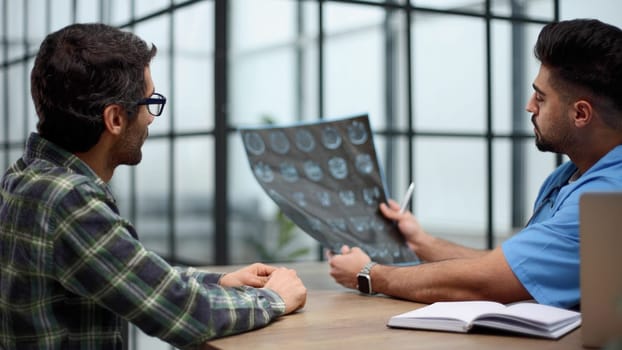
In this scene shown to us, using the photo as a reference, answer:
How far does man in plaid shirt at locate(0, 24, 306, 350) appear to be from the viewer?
132 cm

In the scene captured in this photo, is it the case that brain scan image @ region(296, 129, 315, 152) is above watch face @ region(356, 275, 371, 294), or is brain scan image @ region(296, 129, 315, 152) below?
above

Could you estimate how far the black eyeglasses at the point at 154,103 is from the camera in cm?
151

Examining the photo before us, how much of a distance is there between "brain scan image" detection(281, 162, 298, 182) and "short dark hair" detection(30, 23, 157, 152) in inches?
33.6

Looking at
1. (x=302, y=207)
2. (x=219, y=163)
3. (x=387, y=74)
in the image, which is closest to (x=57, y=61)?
(x=302, y=207)

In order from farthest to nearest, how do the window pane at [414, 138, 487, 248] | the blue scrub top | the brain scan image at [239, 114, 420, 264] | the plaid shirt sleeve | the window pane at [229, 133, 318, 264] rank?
the window pane at [229, 133, 318, 264] < the window pane at [414, 138, 487, 248] < the brain scan image at [239, 114, 420, 264] < the blue scrub top < the plaid shirt sleeve

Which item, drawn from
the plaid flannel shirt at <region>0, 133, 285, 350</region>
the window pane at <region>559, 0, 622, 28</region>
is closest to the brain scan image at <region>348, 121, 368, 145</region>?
the plaid flannel shirt at <region>0, 133, 285, 350</region>

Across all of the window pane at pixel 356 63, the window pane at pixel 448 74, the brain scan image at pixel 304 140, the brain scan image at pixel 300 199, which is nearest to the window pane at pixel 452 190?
the window pane at pixel 448 74

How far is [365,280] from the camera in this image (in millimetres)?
1927

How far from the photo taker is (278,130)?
2.35 meters

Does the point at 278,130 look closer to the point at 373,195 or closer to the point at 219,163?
the point at 373,195

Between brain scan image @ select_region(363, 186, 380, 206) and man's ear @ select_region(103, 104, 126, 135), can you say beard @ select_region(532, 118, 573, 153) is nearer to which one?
brain scan image @ select_region(363, 186, 380, 206)

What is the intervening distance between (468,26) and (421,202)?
205 centimetres

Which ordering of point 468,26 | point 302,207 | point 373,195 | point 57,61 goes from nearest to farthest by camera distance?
point 57,61 → point 302,207 → point 373,195 → point 468,26

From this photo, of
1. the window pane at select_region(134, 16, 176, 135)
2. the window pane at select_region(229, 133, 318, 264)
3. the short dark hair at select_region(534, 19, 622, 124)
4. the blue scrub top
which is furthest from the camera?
the window pane at select_region(229, 133, 318, 264)
